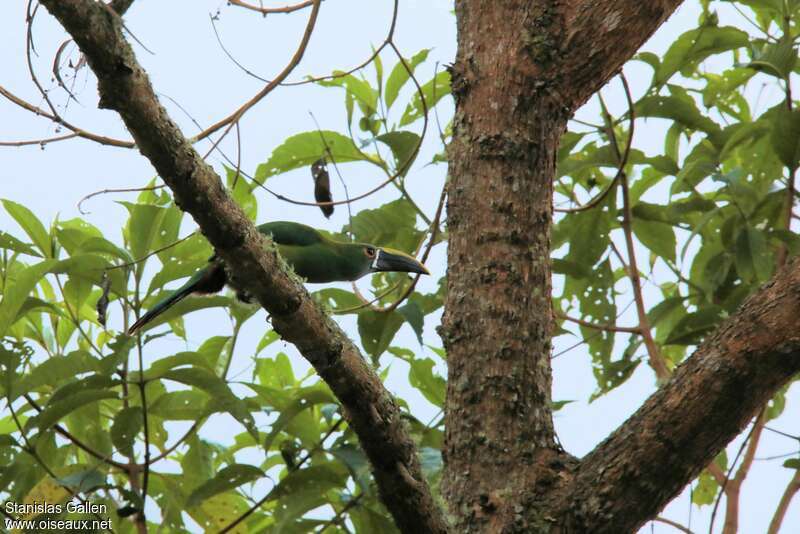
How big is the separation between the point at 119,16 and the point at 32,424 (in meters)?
1.43

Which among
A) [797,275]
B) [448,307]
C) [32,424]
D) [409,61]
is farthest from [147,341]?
[797,275]

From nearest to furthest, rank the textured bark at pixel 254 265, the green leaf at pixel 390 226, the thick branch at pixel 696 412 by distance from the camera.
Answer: the textured bark at pixel 254 265
the thick branch at pixel 696 412
the green leaf at pixel 390 226

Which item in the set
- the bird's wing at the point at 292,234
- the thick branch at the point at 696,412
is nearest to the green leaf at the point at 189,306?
the bird's wing at the point at 292,234

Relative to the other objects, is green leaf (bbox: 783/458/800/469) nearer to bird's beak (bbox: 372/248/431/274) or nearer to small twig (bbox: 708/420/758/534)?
small twig (bbox: 708/420/758/534)

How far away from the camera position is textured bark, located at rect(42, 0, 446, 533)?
1.57m

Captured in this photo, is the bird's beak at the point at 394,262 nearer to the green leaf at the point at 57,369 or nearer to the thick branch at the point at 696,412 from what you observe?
the green leaf at the point at 57,369

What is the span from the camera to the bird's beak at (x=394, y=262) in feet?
10.9

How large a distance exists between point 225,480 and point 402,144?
1108 mm

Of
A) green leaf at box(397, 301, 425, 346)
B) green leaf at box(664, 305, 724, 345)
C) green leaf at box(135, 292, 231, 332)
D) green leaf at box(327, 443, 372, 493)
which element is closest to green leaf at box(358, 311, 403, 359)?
green leaf at box(397, 301, 425, 346)

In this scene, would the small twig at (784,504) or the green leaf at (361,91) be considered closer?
the small twig at (784,504)

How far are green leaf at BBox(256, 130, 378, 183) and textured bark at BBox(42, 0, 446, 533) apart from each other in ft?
3.86

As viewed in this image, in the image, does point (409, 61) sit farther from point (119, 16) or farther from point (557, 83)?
point (119, 16)

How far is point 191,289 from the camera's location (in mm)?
3283

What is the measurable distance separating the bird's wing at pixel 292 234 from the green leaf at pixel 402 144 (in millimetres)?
784
